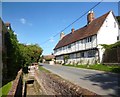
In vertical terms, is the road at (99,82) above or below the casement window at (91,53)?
below

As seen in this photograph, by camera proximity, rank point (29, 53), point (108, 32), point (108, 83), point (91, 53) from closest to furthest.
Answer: point (108, 83) → point (29, 53) → point (108, 32) → point (91, 53)

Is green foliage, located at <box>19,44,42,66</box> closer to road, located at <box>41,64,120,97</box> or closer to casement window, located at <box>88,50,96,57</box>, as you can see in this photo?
casement window, located at <box>88,50,96,57</box>

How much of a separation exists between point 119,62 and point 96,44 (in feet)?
29.9

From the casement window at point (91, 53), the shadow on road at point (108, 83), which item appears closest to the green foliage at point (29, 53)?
the casement window at point (91, 53)

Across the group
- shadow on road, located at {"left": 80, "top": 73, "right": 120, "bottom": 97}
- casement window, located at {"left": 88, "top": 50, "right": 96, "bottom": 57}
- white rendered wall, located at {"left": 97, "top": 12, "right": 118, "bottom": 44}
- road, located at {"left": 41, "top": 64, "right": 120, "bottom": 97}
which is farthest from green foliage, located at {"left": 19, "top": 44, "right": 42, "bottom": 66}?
shadow on road, located at {"left": 80, "top": 73, "right": 120, "bottom": 97}

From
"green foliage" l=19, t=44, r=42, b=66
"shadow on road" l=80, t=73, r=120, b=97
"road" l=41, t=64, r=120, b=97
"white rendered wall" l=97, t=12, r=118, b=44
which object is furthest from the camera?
"white rendered wall" l=97, t=12, r=118, b=44

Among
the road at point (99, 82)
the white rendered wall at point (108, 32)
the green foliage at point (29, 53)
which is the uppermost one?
the white rendered wall at point (108, 32)

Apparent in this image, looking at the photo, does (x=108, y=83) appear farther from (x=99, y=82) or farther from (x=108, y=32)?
(x=108, y=32)

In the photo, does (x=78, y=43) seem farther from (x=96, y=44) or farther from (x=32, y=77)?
(x=32, y=77)

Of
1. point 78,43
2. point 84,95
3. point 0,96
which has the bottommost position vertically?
point 0,96

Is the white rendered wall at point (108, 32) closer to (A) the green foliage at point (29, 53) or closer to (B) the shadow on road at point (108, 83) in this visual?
(A) the green foliage at point (29, 53)

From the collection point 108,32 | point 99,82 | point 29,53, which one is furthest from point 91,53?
point 99,82

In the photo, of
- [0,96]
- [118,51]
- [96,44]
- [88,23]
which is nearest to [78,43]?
[88,23]

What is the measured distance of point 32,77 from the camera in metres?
24.3
